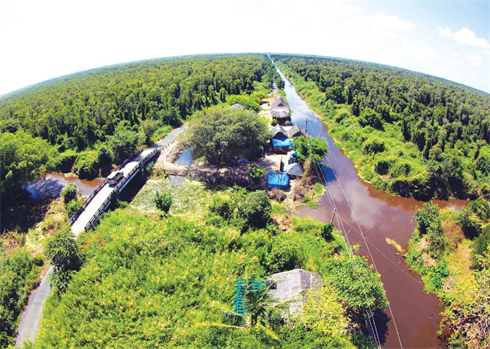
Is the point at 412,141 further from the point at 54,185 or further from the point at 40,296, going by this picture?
the point at 54,185

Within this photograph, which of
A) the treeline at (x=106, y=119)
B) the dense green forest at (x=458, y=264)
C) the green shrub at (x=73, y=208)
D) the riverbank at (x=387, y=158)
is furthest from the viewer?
the treeline at (x=106, y=119)

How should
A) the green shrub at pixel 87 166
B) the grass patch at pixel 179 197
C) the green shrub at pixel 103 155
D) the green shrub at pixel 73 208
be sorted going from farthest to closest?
the green shrub at pixel 103 155 → the green shrub at pixel 87 166 → the grass patch at pixel 179 197 → the green shrub at pixel 73 208

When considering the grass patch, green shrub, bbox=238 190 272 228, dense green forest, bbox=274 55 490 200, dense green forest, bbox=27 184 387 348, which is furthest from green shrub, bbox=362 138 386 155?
the grass patch

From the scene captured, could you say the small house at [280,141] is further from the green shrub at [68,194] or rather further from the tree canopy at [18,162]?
the tree canopy at [18,162]

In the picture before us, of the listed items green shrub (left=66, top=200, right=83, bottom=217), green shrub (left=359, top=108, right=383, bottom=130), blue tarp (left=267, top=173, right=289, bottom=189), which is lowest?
green shrub (left=66, top=200, right=83, bottom=217)

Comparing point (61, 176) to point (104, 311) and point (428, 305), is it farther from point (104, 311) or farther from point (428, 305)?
point (428, 305)

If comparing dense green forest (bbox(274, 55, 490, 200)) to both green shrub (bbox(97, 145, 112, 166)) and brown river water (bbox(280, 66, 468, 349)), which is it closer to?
brown river water (bbox(280, 66, 468, 349))

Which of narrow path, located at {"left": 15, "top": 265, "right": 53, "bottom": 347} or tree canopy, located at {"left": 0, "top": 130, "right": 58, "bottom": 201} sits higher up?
tree canopy, located at {"left": 0, "top": 130, "right": 58, "bottom": 201}

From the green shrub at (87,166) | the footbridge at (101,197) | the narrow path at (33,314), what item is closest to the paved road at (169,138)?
the footbridge at (101,197)
